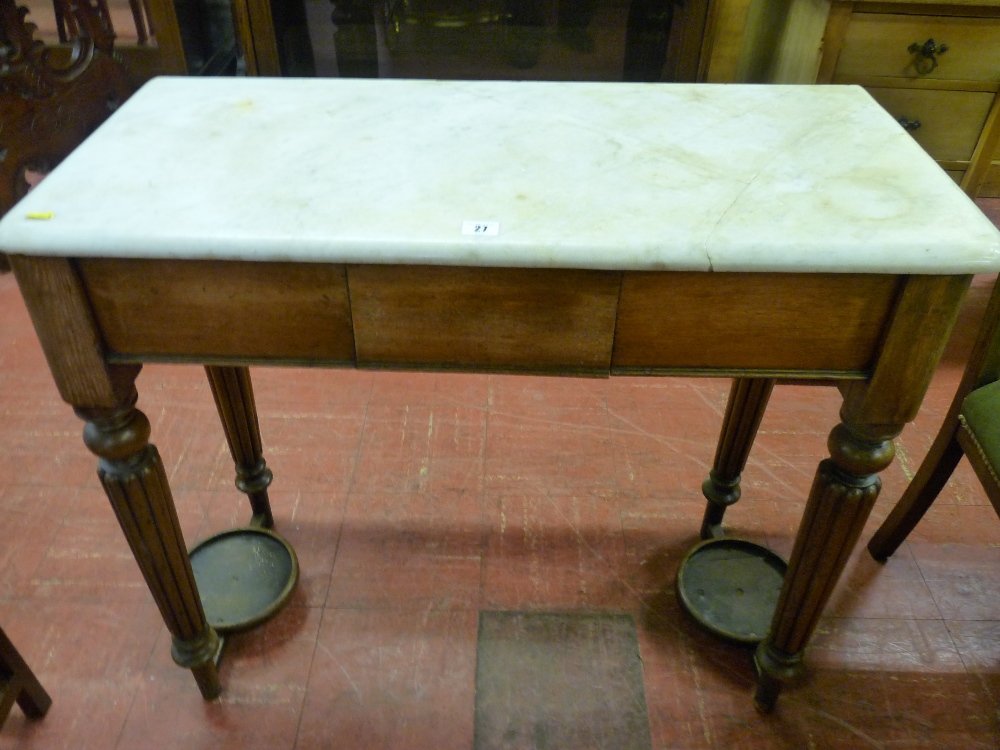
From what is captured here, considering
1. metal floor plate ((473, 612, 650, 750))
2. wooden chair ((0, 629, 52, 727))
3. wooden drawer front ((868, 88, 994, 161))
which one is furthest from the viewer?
wooden drawer front ((868, 88, 994, 161))

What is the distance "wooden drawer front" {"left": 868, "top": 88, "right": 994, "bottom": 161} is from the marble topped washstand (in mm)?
1159

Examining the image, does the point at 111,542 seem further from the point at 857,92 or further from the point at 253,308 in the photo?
the point at 857,92

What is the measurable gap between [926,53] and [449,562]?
1.65 m

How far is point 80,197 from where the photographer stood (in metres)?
0.84

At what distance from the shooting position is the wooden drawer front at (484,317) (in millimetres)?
820

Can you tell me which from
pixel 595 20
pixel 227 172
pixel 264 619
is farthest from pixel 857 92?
pixel 595 20

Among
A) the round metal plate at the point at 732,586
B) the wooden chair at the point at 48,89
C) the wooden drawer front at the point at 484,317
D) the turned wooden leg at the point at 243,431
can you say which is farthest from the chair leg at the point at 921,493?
the wooden chair at the point at 48,89

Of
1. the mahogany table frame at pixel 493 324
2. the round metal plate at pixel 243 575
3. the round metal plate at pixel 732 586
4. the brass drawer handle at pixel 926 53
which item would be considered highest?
the mahogany table frame at pixel 493 324

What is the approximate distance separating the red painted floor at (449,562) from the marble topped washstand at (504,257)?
0.42 meters

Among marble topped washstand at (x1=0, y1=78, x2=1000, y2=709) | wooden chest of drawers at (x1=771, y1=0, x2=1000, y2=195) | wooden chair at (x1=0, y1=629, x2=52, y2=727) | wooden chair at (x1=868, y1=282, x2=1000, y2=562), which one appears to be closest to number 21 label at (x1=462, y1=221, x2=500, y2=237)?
marble topped washstand at (x1=0, y1=78, x2=1000, y2=709)

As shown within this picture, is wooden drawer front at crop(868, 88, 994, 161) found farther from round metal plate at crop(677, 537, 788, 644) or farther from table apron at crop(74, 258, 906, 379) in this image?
table apron at crop(74, 258, 906, 379)

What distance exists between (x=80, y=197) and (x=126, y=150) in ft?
0.42

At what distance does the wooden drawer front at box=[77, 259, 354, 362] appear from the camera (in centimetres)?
83

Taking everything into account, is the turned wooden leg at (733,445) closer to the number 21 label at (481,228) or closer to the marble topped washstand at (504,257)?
the marble topped washstand at (504,257)
